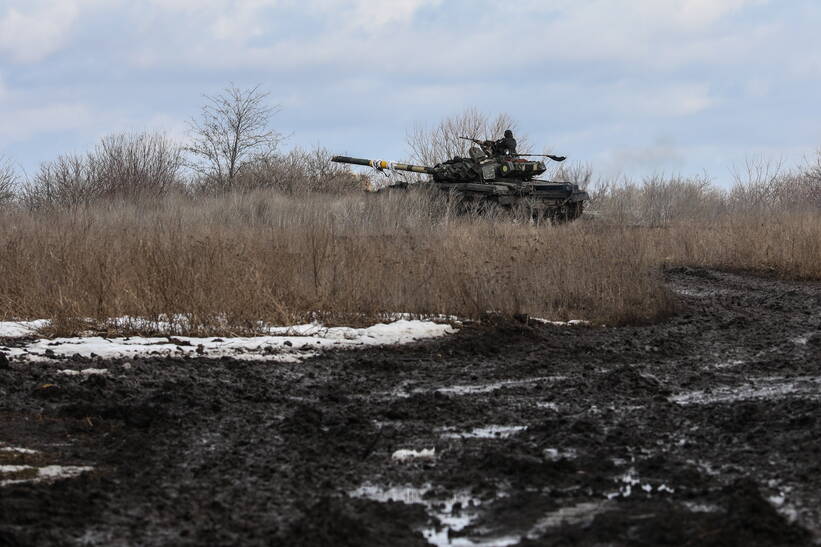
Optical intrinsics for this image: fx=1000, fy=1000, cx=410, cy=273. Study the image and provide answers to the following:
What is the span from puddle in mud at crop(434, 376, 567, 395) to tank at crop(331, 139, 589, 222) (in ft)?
55.8

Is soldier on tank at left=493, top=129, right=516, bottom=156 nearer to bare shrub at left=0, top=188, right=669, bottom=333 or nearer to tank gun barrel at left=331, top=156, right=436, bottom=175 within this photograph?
tank gun barrel at left=331, top=156, right=436, bottom=175

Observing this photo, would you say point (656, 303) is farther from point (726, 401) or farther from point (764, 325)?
point (726, 401)

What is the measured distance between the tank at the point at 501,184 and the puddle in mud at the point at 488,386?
55.8 ft

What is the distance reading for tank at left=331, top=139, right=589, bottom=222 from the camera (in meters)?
25.5

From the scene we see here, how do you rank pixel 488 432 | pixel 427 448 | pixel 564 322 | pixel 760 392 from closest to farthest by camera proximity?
1. pixel 427 448
2. pixel 488 432
3. pixel 760 392
4. pixel 564 322

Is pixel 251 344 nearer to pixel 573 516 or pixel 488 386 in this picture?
pixel 488 386

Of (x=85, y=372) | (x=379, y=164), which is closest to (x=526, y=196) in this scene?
(x=379, y=164)

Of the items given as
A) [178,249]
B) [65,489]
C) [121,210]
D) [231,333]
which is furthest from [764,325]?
[121,210]

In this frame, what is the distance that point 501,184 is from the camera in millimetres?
25828

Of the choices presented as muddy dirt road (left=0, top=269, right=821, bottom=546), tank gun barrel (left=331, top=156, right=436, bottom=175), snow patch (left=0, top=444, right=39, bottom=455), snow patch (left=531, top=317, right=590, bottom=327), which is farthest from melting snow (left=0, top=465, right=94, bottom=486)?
tank gun barrel (left=331, top=156, right=436, bottom=175)

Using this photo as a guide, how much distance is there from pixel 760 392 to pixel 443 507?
3.65 meters

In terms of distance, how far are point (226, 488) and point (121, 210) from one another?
637 inches

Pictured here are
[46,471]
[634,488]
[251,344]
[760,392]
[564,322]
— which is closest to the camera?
[634,488]

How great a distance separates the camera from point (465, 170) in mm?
26641
